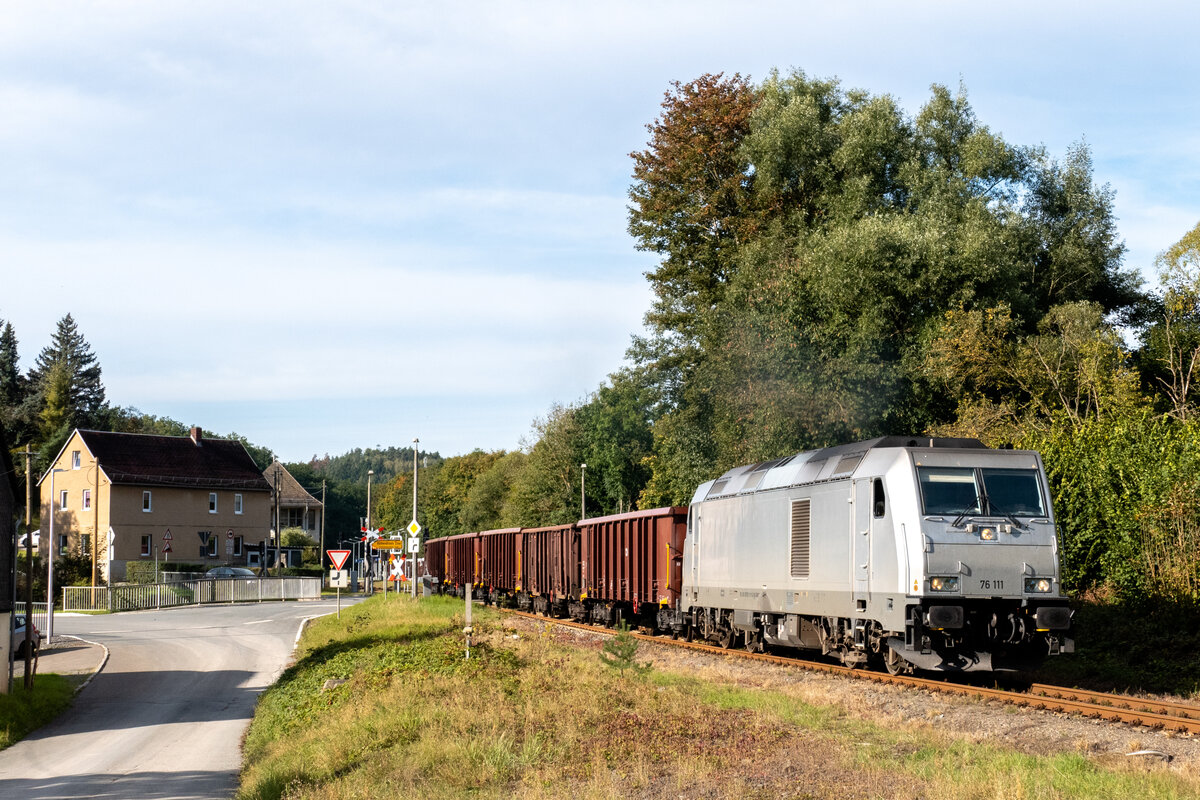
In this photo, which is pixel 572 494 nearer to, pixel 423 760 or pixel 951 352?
pixel 951 352

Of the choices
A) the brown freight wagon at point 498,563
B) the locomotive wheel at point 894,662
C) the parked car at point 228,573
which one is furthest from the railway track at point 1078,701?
the parked car at point 228,573

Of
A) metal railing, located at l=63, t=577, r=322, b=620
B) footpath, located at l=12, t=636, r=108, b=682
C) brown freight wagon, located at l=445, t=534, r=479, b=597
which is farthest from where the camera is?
metal railing, located at l=63, t=577, r=322, b=620

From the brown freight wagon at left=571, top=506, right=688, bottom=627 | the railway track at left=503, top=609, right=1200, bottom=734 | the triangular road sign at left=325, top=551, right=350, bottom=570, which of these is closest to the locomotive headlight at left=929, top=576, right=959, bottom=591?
the railway track at left=503, top=609, right=1200, bottom=734

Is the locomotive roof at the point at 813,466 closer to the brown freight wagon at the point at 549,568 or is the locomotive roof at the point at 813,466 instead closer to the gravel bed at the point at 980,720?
the gravel bed at the point at 980,720

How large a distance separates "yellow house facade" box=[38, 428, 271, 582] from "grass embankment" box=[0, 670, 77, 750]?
4311cm

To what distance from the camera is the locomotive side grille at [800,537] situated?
60.6ft

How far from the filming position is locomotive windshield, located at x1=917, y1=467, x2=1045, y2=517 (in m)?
15.5

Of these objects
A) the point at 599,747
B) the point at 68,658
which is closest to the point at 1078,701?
the point at 599,747

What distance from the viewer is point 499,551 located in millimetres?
44344

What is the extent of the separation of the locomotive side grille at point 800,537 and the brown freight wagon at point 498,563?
2284cm

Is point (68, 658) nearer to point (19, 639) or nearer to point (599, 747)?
point (19, 639)

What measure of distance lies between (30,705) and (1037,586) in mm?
18810

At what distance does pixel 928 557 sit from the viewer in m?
15.0

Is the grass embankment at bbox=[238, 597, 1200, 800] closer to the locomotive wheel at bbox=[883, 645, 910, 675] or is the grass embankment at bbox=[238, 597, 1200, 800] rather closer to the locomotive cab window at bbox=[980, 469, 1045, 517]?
the locomotive wheel at bbox=[883, 645, 910, 675]
